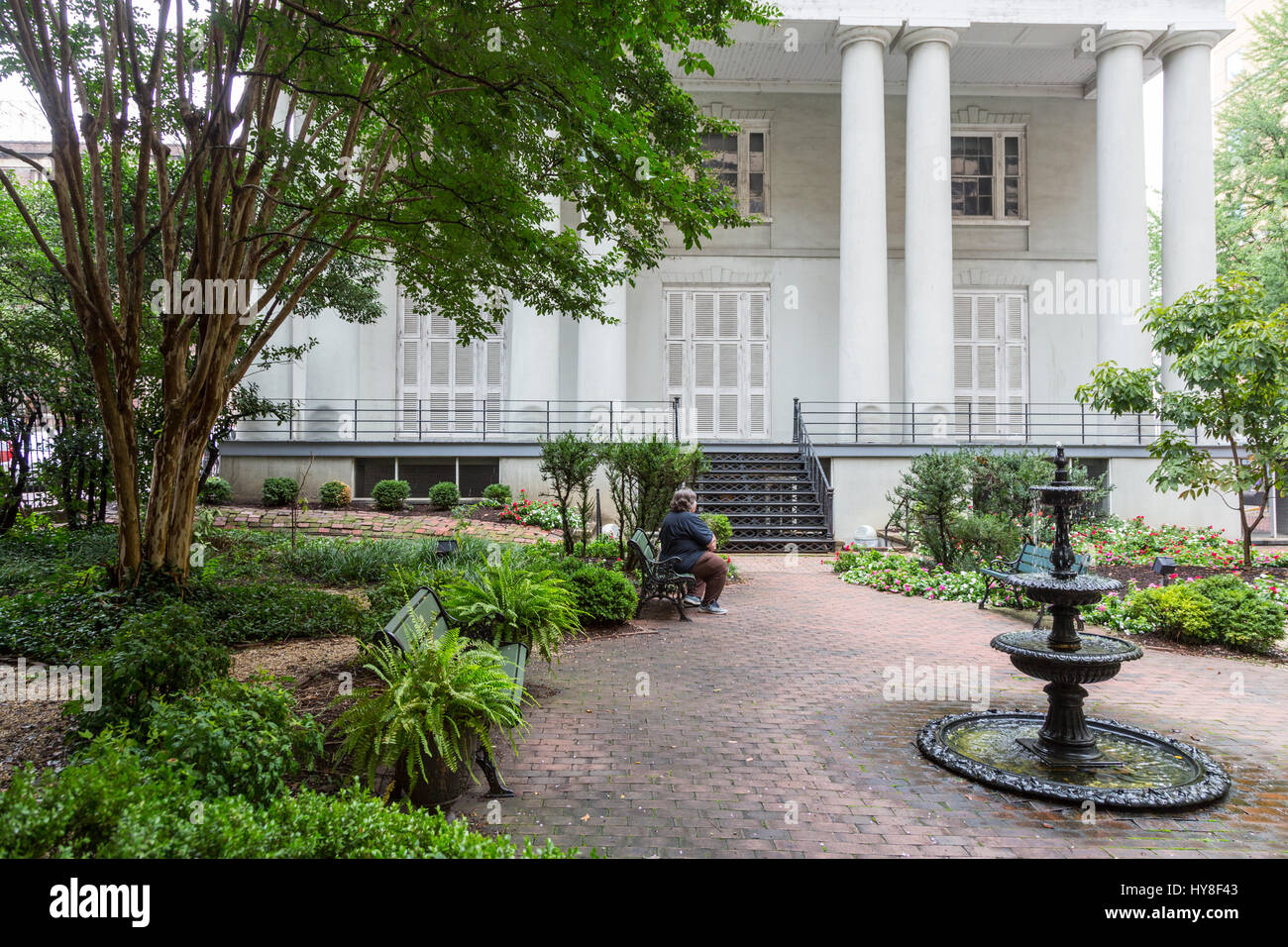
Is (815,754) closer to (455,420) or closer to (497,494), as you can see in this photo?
(497,494)

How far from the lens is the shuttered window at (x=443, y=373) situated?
20.5m

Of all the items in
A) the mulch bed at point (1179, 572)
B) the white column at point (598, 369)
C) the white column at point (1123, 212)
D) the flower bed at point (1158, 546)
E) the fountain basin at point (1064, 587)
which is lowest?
the mulch bed at point (1179, 572)

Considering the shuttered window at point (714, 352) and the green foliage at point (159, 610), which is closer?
the green foliage at point (159, 610)

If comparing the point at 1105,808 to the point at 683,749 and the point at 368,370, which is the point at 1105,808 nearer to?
the point at 683,749

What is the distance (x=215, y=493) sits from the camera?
16.4 metres

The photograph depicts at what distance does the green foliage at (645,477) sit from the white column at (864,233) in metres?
7.48

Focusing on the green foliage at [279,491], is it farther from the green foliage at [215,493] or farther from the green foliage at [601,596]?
the green foliage at [601,596]

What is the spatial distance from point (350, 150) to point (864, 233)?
12.6 m

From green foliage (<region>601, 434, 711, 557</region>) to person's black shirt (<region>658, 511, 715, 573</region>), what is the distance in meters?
1.32

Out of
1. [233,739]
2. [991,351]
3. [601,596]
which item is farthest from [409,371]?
[233,739]

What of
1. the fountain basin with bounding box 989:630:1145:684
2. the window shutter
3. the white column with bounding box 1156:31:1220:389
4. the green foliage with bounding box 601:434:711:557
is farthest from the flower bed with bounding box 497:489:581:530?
the white column with bounding box 1156:31:1220:389

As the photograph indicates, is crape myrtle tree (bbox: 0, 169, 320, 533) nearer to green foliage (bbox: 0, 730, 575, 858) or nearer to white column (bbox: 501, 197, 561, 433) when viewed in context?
white column (bbox: 501, 197, 561, 433)

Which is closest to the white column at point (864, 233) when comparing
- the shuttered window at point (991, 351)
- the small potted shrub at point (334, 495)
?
the shuttered window at point (991, 351)

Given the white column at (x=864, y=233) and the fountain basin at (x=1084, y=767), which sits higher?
the white column at (x=864, y=233)
